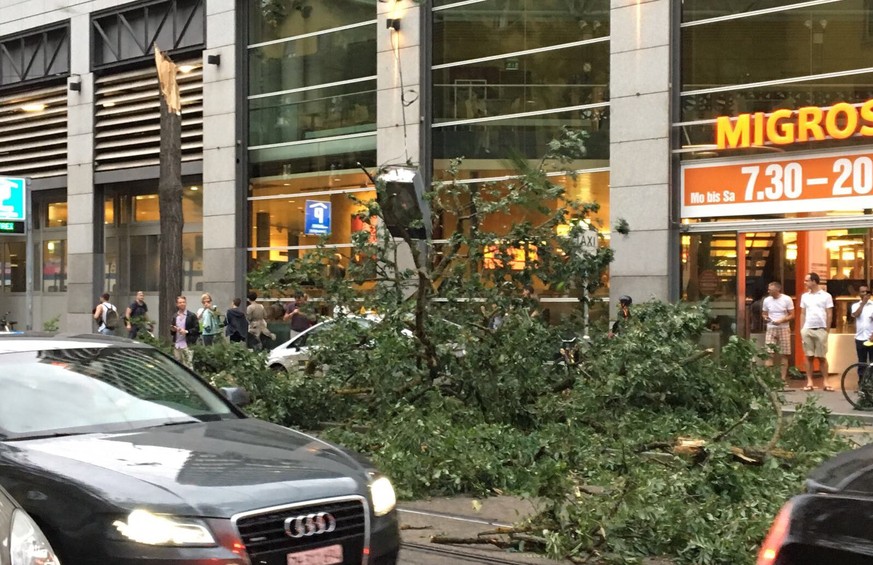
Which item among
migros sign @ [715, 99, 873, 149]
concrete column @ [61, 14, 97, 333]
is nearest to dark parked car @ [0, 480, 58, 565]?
migros sign @ [715, 99, 873, 149]

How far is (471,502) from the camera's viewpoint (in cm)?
848

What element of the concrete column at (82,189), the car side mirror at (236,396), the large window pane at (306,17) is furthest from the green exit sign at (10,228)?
the car side mirror at (236,396)

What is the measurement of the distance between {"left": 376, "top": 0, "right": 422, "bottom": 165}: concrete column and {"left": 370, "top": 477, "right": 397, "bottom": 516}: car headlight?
17.6 m

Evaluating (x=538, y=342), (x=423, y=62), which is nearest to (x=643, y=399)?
(x=538, y=342)

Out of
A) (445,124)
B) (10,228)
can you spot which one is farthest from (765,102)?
(10,228)

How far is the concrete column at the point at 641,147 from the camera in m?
19.2

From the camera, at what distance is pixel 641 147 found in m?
19.5

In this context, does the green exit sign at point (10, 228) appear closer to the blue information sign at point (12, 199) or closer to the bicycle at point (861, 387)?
the blue information sign at point (12, 199)

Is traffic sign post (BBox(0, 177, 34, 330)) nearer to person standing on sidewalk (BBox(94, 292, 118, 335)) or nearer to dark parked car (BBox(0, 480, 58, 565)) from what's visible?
person standing on sidewalk (BBox(94, 292, 118, 335))

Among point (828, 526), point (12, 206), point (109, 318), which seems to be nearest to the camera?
point (828, 526)

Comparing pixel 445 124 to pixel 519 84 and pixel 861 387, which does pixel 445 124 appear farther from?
pixel 861 387

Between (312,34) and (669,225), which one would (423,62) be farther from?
(669,225)

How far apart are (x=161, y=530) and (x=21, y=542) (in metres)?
0.59

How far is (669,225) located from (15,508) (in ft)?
53.3
